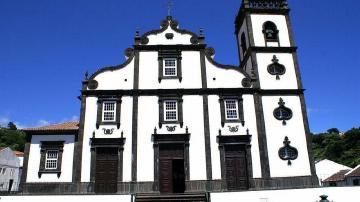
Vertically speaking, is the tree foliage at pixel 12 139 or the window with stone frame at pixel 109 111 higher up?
the tree foliage at pixel 12 139

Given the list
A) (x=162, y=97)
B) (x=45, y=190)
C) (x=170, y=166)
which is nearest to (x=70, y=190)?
(x=45, y=190)

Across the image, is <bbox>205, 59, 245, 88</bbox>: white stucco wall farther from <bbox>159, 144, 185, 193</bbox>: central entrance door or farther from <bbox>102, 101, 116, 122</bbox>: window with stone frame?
<bbox>102, 101, 116, 122</bbox>: window with stone frame

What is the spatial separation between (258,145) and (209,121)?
3273mm

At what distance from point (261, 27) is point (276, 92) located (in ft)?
16.6

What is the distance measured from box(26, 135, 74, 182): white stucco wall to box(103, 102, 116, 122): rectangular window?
90.9 inches

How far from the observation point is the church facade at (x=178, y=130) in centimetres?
1883

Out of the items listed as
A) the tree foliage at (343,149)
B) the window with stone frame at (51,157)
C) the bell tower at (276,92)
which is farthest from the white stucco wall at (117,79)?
the tree foliage at (343,149)

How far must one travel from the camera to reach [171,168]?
19.3 meters

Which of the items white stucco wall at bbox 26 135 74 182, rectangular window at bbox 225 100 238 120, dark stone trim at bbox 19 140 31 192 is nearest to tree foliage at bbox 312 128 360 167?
rectangular window at bbox 225 100 238 120

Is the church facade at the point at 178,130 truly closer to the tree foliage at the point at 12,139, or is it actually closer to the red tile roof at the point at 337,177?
the red tile roof at the point at 337,177

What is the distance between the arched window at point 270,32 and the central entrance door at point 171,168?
9954mm

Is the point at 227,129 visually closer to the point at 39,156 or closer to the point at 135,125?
the point at 135,125

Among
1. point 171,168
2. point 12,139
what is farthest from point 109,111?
point 12,139

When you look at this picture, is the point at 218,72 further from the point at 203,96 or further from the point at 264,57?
the point at 264,57
